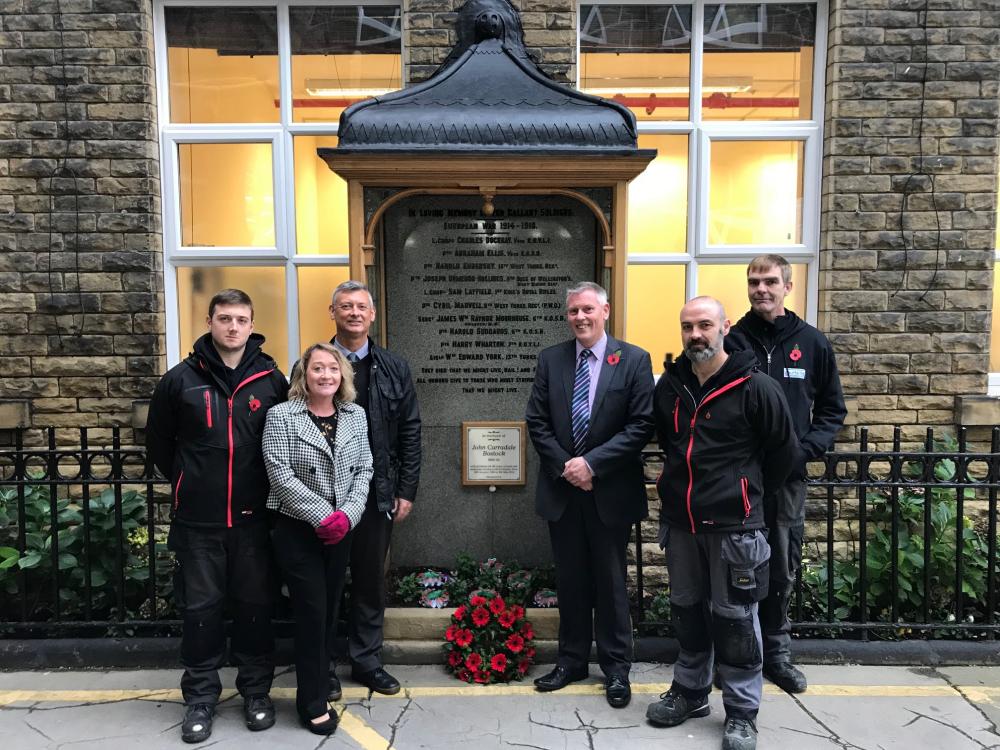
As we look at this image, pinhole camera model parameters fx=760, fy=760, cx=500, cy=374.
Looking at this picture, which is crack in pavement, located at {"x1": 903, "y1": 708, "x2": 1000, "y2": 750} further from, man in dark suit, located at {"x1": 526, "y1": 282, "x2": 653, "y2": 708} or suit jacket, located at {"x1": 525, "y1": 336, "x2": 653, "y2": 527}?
suit jacket, located at {"x1": 525, "y1": 336, "x2": 653, "y2": 527}

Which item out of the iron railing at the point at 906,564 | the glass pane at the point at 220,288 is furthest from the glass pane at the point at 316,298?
the iron railing at the point at 906,564

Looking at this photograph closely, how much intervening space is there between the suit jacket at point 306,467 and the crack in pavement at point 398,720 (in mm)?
1037

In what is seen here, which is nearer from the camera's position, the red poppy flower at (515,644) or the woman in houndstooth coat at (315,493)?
the woman in houndstooth coat at (315,493)

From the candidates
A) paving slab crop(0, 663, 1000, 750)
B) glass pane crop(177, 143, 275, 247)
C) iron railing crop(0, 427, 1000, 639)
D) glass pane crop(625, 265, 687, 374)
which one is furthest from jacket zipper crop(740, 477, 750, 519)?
glass pane crop(177, 143, 275, 247)

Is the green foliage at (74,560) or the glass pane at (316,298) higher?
the glass pane at (316,298)

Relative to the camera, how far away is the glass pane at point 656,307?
612 cm

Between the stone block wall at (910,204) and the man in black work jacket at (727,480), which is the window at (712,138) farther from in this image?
the man in black work jacket at (727,480)

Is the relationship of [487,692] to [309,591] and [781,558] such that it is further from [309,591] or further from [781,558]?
[781,558]

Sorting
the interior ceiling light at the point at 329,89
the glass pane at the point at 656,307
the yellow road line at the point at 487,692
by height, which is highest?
the interior ceiling light at the point at 329,89

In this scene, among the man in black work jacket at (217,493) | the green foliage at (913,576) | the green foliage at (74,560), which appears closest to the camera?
the man in black work jacket at (217,493)

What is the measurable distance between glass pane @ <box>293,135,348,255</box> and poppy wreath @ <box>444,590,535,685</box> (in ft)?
10.5

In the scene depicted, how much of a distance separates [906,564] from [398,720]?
3280 millimetres

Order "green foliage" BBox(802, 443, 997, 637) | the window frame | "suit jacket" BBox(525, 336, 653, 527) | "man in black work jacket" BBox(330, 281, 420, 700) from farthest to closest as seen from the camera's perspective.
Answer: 1. the window frame
2. "green foliage" BBox(802, 443, 997, 637)
3. "man in black work jacket" BBox(330, 281, 420, 700)
4. "suit jacket" BBox(525, 336, 653, 527)

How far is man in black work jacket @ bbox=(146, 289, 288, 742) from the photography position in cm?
350
